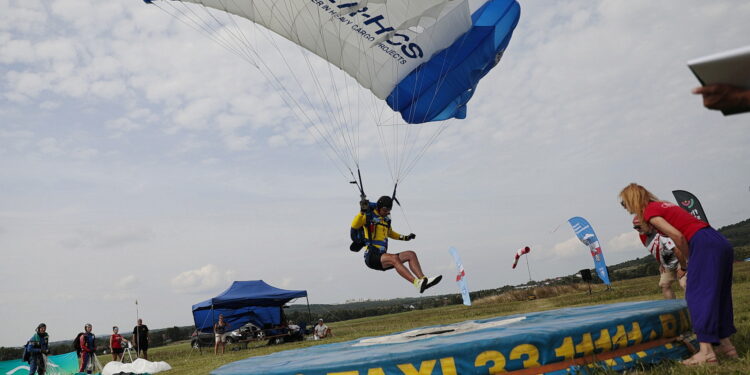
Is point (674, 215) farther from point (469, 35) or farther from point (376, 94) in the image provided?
point (376, 94)

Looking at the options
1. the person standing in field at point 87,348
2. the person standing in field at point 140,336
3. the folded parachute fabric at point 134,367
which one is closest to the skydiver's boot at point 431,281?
the folded parachute fabric at point 134,367

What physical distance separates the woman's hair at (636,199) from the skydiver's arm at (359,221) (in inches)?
113

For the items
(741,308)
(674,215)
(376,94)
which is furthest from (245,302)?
(674,215)

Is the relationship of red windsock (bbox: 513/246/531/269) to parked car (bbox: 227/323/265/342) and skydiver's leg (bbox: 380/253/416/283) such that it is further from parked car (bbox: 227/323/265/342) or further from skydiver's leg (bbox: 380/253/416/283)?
skydiver's leg (bbox: 380/253/416/283)

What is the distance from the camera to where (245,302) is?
647 inches

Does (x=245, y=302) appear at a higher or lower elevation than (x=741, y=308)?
higher

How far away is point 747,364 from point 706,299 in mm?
398

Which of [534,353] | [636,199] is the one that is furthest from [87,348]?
[636,199]

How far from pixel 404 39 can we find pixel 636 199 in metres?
4.34

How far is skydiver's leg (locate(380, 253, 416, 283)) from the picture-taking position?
5.66 meters

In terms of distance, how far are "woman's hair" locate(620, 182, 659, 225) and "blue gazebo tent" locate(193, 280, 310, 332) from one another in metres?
13.6

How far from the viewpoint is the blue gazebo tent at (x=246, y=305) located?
16.1 meters

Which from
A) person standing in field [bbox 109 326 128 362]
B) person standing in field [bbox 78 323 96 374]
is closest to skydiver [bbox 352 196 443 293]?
person standing in field [bbox 78 323 96 374]

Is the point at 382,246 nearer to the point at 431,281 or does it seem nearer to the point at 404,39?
the point at 431,281
